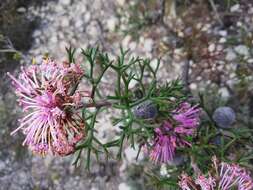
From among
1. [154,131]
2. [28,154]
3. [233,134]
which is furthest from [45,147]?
[28,154]

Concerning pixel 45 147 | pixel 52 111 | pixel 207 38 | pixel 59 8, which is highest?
pixel 59 8

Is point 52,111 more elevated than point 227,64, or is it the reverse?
point 227,64

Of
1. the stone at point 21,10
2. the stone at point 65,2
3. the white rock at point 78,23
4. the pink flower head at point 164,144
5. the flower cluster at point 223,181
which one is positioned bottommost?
the flower cluster at point 223,181

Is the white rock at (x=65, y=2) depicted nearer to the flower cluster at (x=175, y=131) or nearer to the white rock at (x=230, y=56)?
the white rock at (x=230, y=56)

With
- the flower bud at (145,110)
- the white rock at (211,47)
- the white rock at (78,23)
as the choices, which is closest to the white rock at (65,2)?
the white rock at (78,23)

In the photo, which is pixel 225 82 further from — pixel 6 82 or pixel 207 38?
pixel 6 82

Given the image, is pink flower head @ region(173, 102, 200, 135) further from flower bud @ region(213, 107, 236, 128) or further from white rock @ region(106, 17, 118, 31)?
white rock @ region(106, 17, 118, 31)

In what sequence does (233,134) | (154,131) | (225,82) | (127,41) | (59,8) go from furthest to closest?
(59,8)
(127,41)
(225,82)
(233,134)
(154,131)
